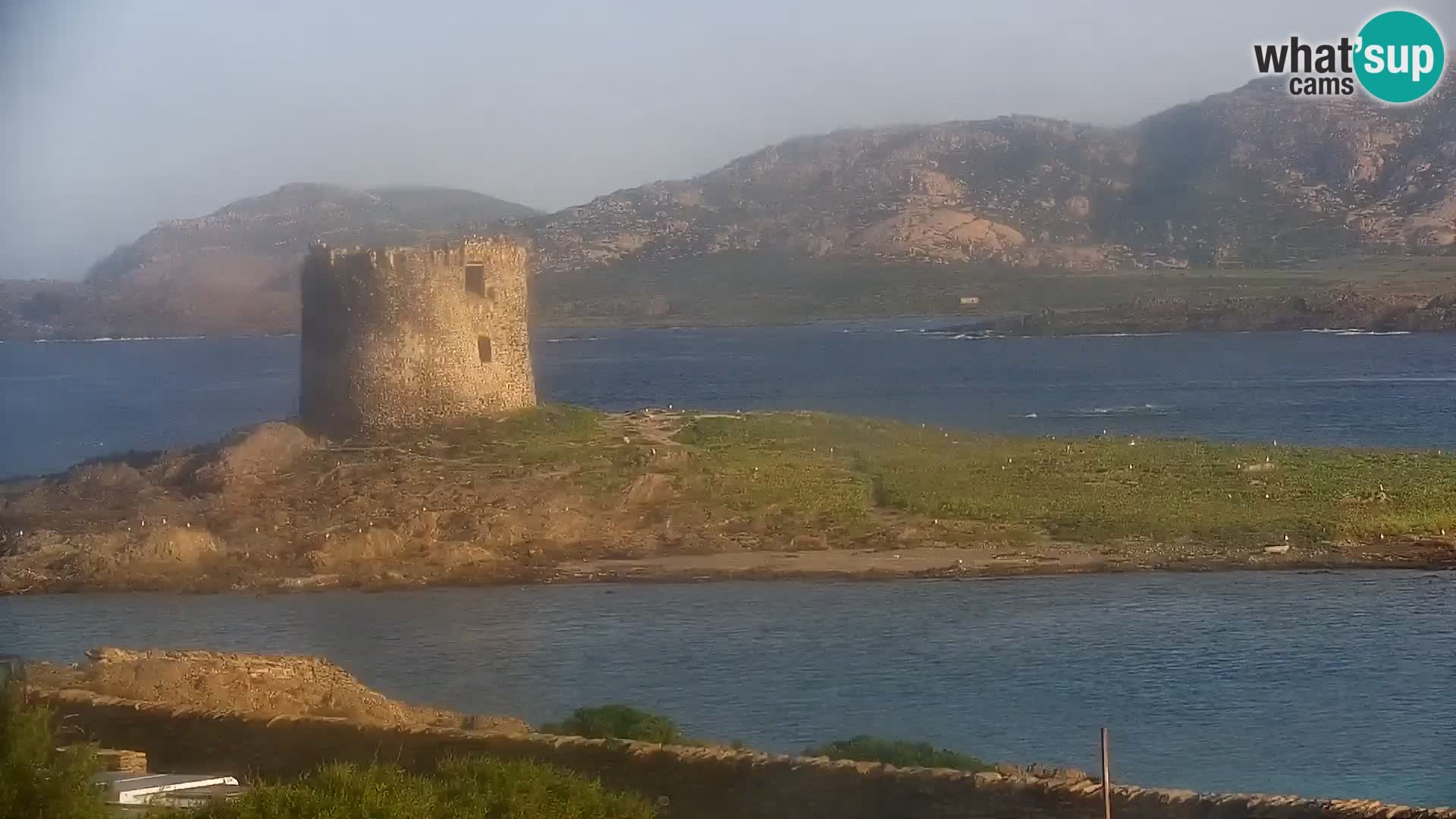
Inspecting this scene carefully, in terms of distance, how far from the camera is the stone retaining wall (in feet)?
28.9

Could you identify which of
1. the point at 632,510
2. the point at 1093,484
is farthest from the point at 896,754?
the point at 1093,484

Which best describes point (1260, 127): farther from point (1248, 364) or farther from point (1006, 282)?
point (1248, 364)

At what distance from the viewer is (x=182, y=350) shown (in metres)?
108

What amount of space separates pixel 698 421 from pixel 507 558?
658cm

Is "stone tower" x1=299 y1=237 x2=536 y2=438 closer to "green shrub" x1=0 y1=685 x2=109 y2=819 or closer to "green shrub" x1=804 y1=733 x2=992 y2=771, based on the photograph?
"green shrub" x1=804 y1=733 x2=992 y2=771

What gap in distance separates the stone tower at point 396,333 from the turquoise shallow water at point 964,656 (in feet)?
12.9

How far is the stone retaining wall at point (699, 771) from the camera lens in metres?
8.82

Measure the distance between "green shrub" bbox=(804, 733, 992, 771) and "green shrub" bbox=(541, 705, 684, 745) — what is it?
2.92 feet

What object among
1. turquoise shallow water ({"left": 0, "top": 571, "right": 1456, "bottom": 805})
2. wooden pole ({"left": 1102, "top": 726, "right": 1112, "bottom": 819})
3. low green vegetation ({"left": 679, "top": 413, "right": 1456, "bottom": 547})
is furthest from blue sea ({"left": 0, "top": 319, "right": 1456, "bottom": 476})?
wooden pole ({"left": 1102, "top": 726, "right": 1112, "bottom": 819})

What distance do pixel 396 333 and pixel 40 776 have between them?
17147 mm

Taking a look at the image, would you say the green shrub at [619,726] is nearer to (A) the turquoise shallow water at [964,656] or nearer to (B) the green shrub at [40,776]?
(A) the turquoise shallow water at [964,656]

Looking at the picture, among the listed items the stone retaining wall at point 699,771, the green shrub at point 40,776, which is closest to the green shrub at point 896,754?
the stone retaining wall at point 699,771

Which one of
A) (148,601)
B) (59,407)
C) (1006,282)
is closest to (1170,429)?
(1006,282)

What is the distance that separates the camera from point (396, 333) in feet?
81.3
